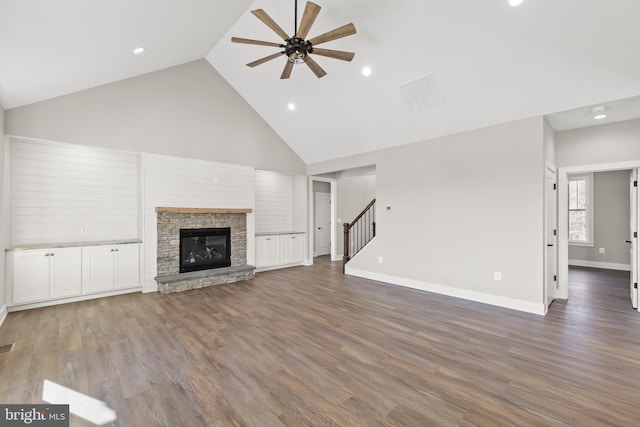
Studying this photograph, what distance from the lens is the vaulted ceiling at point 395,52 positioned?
8.94 ft

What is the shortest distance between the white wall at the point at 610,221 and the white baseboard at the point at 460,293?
5.00m

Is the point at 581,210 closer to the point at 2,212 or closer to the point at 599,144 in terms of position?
the point at 599,144

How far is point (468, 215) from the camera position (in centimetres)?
455

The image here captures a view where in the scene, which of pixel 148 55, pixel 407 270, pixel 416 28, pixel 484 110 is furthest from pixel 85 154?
pixel 484 110

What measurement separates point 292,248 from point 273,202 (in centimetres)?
133

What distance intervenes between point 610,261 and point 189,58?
10.5 meters

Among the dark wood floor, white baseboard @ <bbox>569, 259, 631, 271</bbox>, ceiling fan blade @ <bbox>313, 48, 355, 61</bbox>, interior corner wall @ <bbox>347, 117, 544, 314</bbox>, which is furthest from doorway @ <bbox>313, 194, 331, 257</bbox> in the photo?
white baseboard @ <bbox>569, 259, 631, 271</bbox>

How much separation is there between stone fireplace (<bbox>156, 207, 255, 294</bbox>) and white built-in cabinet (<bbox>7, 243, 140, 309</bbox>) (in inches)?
18.2

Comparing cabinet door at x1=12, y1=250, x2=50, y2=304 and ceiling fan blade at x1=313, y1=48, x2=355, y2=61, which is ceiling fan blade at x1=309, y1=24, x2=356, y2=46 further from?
cabinet door at x1=12, y1=250, x2=50, y2=304

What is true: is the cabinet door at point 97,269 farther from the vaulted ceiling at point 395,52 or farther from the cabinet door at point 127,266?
the vaulted ceiling at point 395,52

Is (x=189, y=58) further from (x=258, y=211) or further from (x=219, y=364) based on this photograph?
(x=219, y=364)

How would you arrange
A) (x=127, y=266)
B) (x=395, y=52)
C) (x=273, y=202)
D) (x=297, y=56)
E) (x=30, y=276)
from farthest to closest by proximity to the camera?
(x=273, y=202), (x=127, y=266), (x=30, y=276), (x=395, y=52), (x=297, y=56)

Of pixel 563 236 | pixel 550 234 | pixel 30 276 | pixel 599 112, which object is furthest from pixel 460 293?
pixel 30 276

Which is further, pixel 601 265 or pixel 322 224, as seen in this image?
pixel 322 224
